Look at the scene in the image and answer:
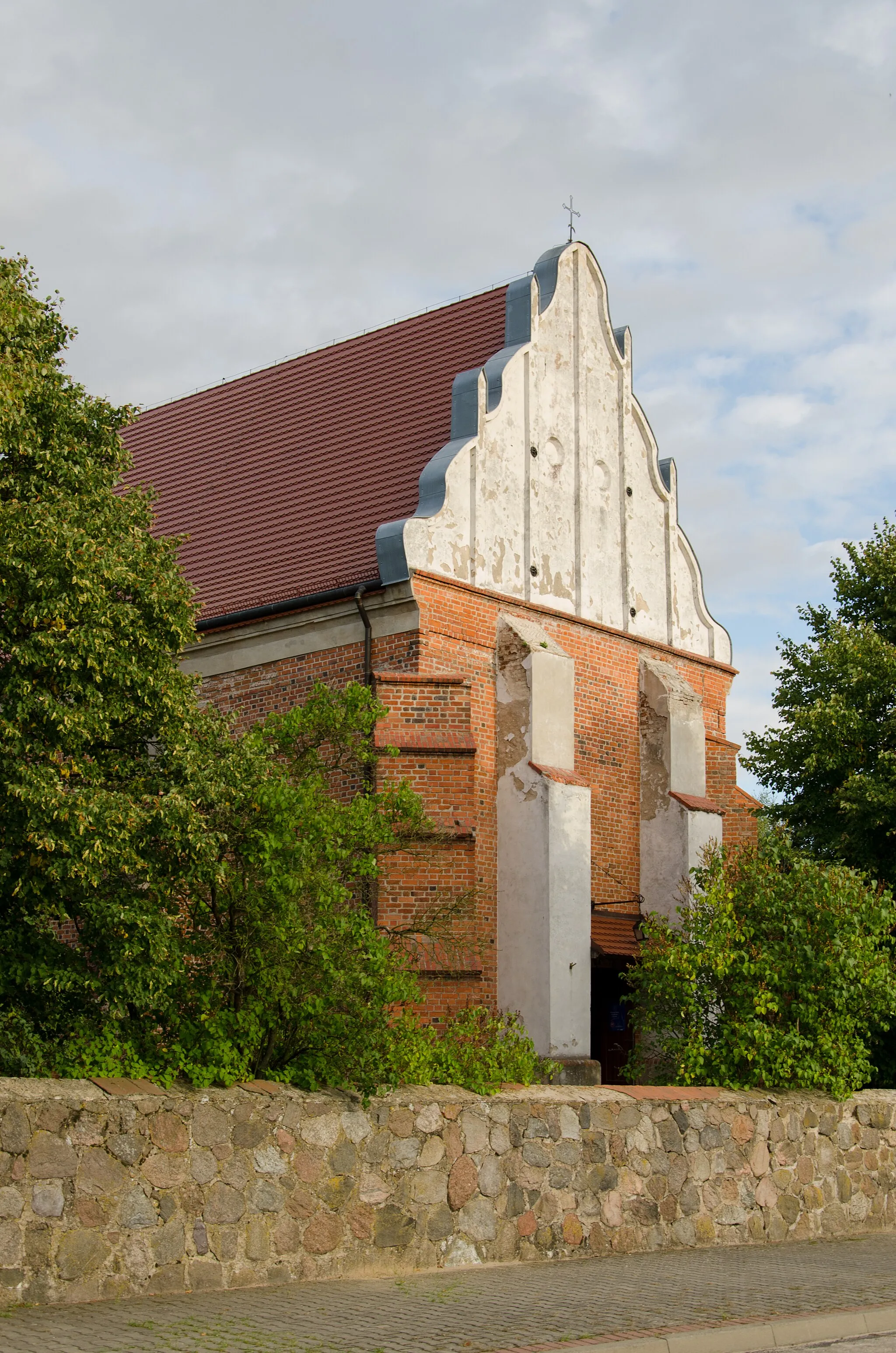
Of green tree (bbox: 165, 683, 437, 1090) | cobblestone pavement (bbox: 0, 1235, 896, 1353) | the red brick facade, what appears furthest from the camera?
the red brick facade

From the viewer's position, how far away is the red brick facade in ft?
55.6

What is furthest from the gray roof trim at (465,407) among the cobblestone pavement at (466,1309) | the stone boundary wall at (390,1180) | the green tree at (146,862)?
the cobblestone pavement at (466,1309)

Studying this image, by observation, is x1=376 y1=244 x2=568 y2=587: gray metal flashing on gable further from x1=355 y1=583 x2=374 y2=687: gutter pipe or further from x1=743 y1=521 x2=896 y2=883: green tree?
x1=743 y1=521 x2=896 y2=883: green tree

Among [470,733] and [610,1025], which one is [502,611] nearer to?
[470,733]

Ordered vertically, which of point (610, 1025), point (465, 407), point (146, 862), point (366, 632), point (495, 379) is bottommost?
point (610, 1025)

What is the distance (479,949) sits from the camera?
17453 millimetres

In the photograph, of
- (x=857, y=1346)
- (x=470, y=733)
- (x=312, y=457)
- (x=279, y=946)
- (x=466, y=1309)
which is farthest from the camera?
(x=312, y=457)

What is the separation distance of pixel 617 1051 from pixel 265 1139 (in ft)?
33.3

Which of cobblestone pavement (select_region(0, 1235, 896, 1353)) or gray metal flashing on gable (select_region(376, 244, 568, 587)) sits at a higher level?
gray metal flashing on gable (select_region(376, 244, 568, 587))

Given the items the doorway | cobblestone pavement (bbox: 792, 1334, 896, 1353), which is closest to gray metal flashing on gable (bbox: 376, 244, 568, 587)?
the doorway

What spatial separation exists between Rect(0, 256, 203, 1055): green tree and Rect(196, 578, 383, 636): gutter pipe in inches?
236

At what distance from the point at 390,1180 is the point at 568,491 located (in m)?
11.2

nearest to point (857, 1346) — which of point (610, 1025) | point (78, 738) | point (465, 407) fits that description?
point (78, 738)

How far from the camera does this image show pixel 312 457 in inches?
852
